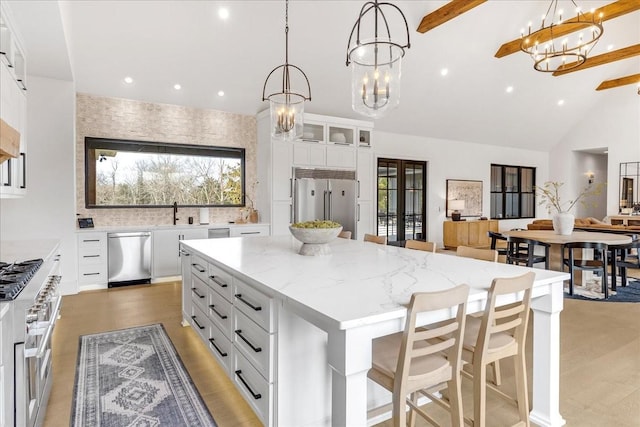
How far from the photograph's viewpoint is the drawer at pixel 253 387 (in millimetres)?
1783

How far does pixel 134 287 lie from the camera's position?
17.3 ft

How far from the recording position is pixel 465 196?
9.52 metres

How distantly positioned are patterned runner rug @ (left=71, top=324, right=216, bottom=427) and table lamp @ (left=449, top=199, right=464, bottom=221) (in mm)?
7509

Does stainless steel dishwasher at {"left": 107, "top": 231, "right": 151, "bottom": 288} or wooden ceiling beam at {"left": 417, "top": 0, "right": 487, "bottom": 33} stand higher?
wooden ceiling beam at {"left": 417, "top": 0, "right": 487, "bottom": 33}

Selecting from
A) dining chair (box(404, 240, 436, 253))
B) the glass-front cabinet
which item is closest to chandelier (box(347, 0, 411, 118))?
dining chair (box(404, 240, 436, 253))

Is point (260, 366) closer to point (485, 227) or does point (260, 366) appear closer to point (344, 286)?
point (344, 286)

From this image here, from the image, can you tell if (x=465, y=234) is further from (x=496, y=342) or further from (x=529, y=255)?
(x=496, y=342)

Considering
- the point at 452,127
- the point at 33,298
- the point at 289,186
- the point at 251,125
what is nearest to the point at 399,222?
the point at 452,127

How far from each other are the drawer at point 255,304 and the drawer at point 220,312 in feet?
0.58

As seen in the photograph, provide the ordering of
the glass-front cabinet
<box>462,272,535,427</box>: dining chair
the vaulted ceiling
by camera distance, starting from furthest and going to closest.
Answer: the glass-front cabinet
the vaulted ceiling
<box>462,272,535,427</box>: dining chair

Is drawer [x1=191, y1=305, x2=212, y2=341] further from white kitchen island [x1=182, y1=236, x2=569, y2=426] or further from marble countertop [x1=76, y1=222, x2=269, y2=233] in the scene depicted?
marble countertop [x1=76, y1=222, x2=269, y2=233]

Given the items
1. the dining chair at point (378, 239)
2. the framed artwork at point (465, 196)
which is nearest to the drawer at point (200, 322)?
the dining chair at point (378, 239)

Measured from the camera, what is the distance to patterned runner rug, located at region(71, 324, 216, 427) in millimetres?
2123

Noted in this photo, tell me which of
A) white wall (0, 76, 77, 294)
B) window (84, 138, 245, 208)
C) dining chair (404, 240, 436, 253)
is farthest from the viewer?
window (84, 138, 245, 208)
